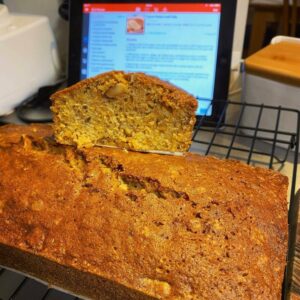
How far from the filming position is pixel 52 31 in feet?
5.56

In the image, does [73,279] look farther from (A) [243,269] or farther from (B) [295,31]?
(B) [295,31]

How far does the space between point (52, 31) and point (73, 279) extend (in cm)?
129

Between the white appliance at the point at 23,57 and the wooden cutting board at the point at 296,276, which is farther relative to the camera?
the white appliance at the point at 23,57

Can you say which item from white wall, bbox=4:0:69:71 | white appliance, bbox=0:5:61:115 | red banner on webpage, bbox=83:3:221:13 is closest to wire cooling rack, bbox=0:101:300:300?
red banner on webpage, bbox=83:3:221:13

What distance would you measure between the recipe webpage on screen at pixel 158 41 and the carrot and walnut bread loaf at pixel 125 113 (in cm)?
53

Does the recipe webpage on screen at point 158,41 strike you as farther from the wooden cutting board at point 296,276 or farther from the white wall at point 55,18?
the wooden cutting board at point 296,276

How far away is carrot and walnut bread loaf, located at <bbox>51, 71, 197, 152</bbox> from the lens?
30.8 inches

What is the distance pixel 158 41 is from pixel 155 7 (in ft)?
0.41

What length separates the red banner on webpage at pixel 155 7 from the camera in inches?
52.5

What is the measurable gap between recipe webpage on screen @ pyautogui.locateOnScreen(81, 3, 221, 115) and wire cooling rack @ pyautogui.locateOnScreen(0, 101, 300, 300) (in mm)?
125

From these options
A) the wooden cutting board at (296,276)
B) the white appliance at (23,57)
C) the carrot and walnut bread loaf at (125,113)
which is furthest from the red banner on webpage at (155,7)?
the wooden cutting board at (296,276)

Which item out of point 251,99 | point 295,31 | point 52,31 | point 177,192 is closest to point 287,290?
point 177,192

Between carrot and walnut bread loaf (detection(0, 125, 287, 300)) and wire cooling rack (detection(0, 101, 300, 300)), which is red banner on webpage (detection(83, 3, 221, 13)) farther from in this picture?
carrot and walnut bread loaf (detection(0, 125, 287, 300))

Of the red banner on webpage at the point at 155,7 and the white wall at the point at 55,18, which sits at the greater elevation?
the red banner on webpage at the point at 155,7
